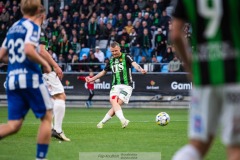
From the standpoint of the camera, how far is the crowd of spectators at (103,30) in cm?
3048

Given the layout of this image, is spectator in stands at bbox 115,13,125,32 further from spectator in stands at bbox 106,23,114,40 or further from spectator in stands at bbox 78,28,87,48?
spectator in stands at bbox 78,28,87,48

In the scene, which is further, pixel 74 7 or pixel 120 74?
pixel 74 7

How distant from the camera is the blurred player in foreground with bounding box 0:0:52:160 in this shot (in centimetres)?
→ 867

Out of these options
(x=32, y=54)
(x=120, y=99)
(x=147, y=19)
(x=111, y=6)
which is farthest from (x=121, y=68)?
(x=111, y=6)

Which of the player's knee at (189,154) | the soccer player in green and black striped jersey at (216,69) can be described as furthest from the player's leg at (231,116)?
the player's knee at (189,154)

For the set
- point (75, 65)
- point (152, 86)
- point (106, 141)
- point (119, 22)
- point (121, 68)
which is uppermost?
point (119, 22)

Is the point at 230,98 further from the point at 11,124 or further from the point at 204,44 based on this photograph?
the point at 11,124

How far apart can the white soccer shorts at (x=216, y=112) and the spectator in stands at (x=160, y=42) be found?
82.4 feet

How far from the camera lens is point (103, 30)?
1265 inches

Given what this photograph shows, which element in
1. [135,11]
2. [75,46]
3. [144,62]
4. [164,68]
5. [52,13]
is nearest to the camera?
[164,68]

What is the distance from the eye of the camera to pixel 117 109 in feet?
55.7

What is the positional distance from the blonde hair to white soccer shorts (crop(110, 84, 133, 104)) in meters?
8.66

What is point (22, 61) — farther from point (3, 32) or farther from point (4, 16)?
point (4, 16)

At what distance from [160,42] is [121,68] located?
511 inches
